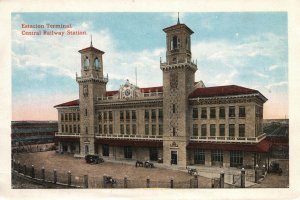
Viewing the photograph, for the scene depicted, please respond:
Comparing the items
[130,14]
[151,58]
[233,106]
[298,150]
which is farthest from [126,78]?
[298,150]

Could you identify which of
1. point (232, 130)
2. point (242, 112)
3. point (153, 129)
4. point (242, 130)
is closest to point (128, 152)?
point (153, 129)

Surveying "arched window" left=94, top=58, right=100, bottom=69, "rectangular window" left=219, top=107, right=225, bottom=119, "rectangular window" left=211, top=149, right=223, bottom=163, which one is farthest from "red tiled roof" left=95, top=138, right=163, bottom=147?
"arched window" left=94, top=58, right=100, bottom=69

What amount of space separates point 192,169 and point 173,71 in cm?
637

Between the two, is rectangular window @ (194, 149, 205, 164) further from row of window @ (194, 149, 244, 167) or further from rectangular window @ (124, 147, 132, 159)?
rectangular window @ (124, 147, 132, 159)

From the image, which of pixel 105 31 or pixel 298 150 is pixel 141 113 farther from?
pixel 298 150

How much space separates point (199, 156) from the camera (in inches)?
734

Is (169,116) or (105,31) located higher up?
(105,31)

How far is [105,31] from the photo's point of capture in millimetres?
13555

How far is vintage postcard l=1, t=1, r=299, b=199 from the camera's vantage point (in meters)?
12.8

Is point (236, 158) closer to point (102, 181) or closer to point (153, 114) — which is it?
point (153, 114)

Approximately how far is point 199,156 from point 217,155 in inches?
Answer: 46.3

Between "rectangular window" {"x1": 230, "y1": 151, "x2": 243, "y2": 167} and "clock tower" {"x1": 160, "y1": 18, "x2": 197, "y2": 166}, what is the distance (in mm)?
2936

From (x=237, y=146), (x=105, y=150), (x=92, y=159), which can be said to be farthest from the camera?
(x=105, y=150)

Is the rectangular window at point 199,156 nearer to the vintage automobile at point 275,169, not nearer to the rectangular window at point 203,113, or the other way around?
the rectangular window at point 203,113
